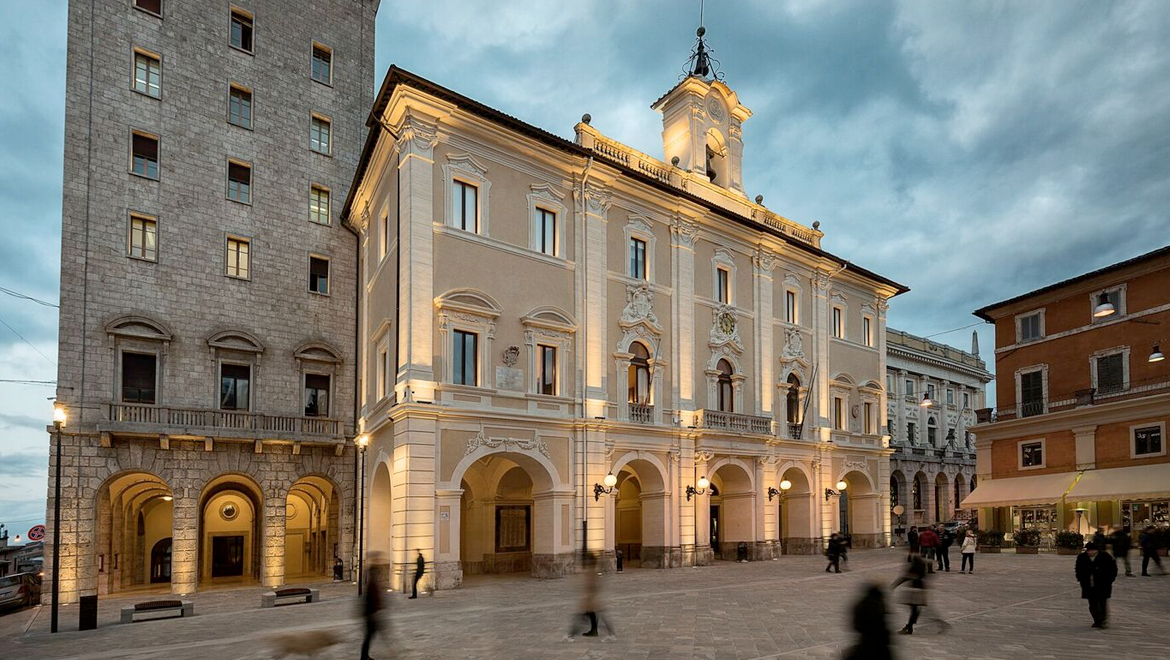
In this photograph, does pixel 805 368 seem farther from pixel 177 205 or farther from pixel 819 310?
pixel 177 205

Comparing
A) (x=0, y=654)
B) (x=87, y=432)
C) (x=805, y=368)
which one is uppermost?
(x=805, y=368)

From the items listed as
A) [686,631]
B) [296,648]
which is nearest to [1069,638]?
[686,631]

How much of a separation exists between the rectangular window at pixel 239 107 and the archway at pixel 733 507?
22490 millimetres

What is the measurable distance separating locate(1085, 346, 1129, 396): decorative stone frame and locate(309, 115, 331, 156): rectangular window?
115 feet

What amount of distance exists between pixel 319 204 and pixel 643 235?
1264 cm

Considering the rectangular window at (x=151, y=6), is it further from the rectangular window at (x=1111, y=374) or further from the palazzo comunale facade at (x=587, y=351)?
the rectangular window at (x=1111, y=374)

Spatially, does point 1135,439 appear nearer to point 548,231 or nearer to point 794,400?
point 794,400

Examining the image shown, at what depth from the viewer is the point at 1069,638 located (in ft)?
42.9

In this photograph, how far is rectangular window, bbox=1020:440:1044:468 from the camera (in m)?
36.6

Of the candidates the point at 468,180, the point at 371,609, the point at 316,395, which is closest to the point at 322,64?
the point at 468,180

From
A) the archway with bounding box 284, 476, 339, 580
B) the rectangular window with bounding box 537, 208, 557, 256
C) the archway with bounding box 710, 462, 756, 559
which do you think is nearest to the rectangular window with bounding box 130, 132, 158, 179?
the archway with bounding box 284, 476, 339, 580

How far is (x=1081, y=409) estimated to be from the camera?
34500mm

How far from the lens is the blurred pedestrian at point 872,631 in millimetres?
6789

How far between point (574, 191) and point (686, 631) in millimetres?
16608
